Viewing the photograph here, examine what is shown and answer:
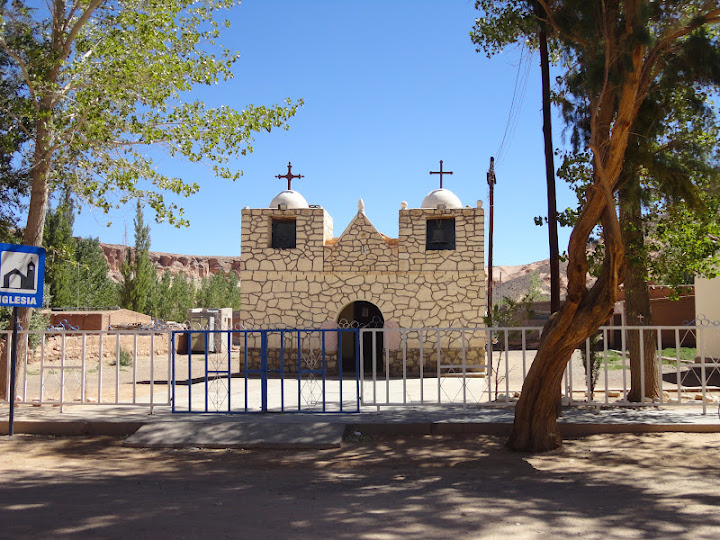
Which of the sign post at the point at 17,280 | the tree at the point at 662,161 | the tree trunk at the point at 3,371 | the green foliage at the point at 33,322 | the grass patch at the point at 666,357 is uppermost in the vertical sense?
the tree at the point at 662,161

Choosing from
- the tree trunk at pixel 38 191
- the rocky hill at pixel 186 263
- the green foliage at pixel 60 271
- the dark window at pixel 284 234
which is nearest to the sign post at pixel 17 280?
the tree trunk at pixel 38 191

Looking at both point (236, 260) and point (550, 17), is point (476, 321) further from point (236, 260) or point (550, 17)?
point (236, 260)

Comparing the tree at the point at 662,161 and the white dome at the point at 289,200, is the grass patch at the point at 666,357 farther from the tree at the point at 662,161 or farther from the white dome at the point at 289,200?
the white dome at the point at 289,200

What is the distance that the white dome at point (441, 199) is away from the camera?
1842 cm

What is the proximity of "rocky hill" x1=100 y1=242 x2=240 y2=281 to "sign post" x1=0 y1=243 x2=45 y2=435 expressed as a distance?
64.0 metres

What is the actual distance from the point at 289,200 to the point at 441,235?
186 inches

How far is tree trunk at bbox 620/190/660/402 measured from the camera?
969 centimetres

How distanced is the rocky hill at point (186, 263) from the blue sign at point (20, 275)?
63972mm

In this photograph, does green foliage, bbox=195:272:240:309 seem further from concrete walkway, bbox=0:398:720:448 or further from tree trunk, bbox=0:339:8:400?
concrete walkway, bbox=0:398:720:448

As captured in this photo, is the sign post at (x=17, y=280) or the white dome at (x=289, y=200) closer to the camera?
the sign post at (x=17, y=280)

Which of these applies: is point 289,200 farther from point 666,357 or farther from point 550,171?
point 666,357

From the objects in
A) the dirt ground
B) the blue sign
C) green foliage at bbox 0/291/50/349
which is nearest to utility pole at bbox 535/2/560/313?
the dirt ground

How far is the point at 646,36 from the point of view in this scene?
6.89 metres

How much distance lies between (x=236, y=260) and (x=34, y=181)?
238 ft
